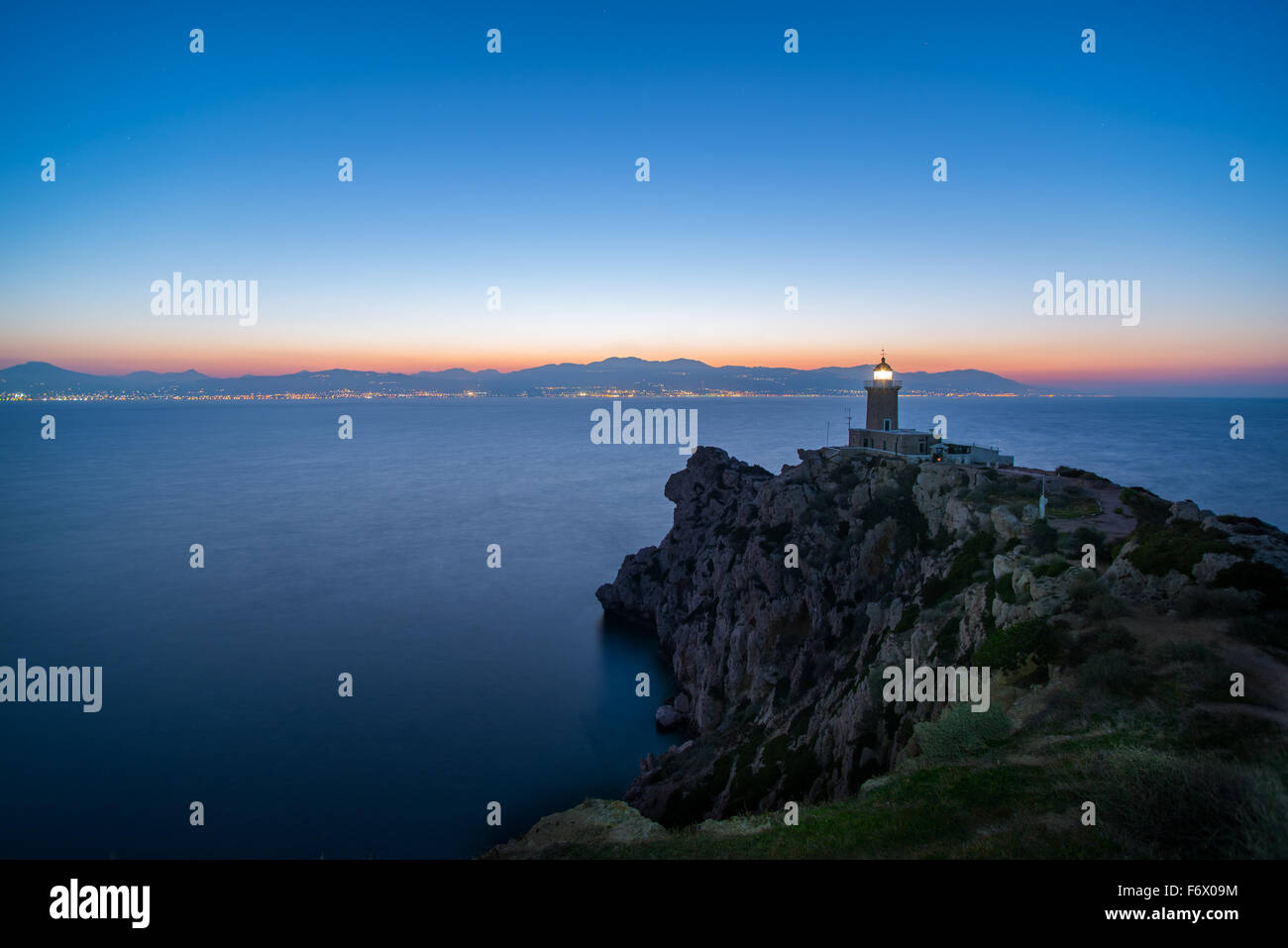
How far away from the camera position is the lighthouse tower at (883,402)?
52.6m

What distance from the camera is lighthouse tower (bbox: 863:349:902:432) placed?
2071 inches

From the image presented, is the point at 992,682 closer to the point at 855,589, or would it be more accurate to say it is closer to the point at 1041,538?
the point at 1041,538

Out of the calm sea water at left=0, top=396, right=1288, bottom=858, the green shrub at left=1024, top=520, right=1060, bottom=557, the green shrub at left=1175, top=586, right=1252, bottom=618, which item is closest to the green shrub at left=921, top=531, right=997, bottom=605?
the green shrub at left=1024, top=520, right=1060, bottom=557

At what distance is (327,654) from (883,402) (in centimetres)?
5060

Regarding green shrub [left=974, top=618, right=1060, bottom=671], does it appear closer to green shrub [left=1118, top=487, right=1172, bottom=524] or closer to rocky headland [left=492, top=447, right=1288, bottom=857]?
rocky headland [left=492, top=447, right=1288, bottom=857]

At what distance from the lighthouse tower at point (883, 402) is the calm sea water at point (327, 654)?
27.9 m

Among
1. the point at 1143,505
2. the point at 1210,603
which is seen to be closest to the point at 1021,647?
the point at 1210,603

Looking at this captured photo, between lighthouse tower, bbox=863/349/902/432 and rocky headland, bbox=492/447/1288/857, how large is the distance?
660cm

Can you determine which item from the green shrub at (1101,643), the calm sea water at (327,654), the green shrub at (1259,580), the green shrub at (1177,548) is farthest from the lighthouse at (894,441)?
the green shrub at (1101,643)

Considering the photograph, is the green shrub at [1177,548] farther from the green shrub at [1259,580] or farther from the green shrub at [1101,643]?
the green shrub at [1101,643]

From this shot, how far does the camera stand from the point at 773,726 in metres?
33.0
